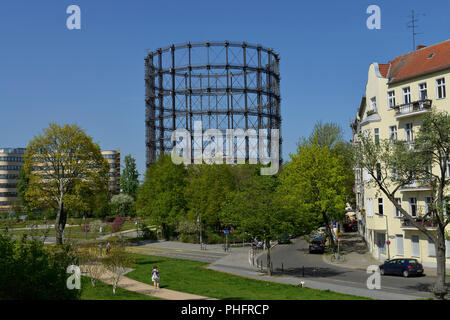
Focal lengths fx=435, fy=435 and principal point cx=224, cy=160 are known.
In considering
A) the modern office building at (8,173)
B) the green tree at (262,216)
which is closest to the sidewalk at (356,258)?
the green tree at (262,216)

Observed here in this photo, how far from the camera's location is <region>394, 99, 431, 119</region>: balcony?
104ft

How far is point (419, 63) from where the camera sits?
34250mm

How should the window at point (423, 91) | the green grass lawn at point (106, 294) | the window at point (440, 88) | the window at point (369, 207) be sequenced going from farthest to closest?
the window at point (369, 207)
the window at point (423, 91)
the window at point (440, 88)
the green grass lawn at point (106, 294)

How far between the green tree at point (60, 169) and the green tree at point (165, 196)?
466 inches

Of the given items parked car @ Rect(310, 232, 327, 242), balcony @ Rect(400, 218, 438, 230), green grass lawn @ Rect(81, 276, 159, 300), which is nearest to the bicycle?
balcony @ Rect(400, 218, 438, 230)

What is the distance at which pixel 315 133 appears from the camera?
157 feet

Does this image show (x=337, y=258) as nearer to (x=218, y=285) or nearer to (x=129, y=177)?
(x=218, y=285)

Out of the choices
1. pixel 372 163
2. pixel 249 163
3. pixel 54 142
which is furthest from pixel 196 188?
pixel 372 163

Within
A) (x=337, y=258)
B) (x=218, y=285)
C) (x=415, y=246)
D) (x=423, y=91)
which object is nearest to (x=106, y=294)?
(x=218, y=285)

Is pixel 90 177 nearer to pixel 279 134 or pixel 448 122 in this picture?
pixel 448 122

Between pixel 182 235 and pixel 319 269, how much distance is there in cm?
2526

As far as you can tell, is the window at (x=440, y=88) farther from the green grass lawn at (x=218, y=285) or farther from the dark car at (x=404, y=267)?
the green grass lawn at (x=218, y=285)

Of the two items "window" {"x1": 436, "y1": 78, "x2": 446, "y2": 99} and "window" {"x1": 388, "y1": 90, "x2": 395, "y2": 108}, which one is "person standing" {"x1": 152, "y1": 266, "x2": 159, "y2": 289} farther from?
"window" {"x1": 436, "y1": 78, "x2": 446, "y2": 99}

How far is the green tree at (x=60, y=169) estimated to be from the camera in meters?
43.8
